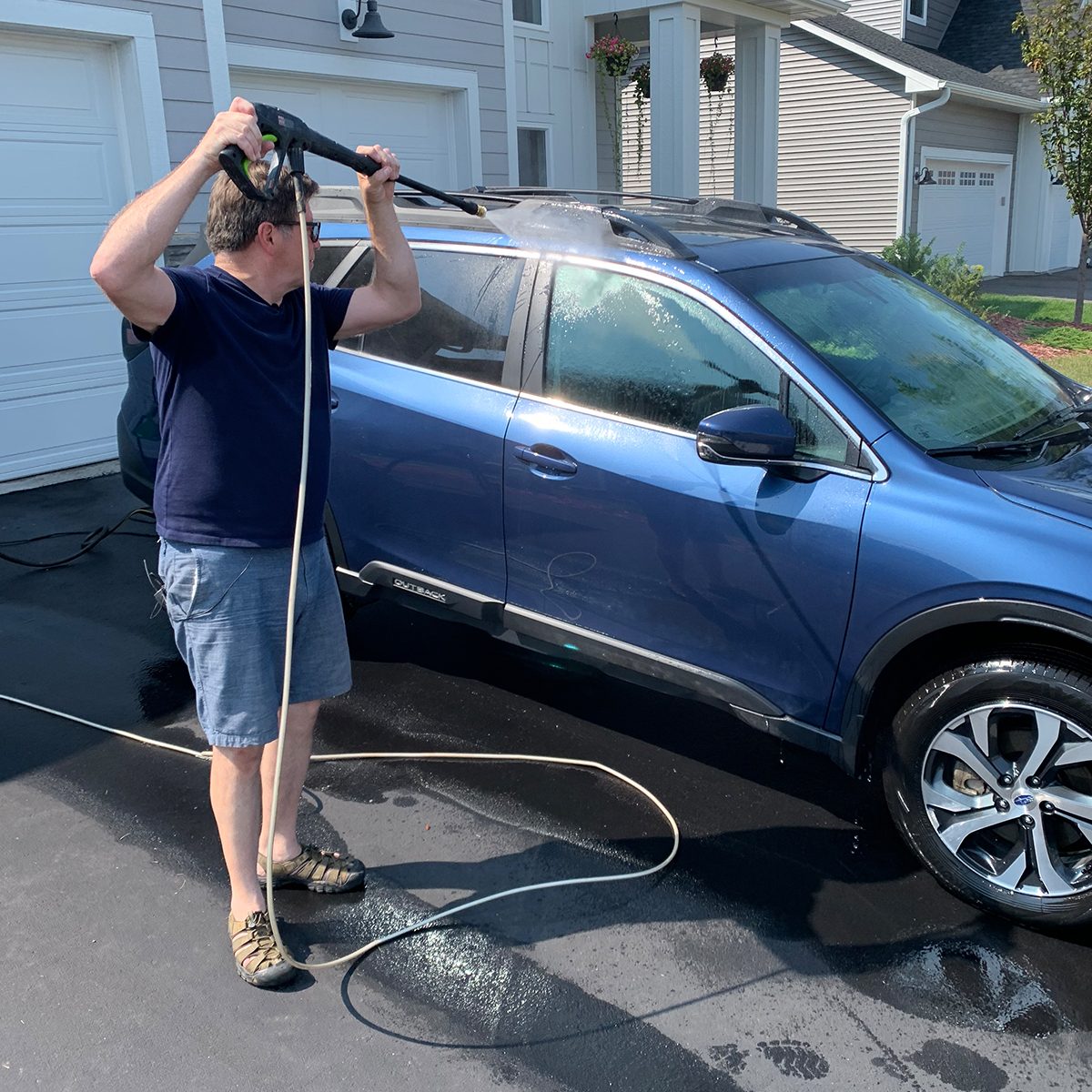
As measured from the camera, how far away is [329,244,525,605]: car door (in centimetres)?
375

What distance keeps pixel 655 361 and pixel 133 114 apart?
220 inches

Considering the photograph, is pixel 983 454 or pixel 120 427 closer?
pixel 983 454

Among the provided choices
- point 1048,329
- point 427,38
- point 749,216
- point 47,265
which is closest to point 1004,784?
point 749,216

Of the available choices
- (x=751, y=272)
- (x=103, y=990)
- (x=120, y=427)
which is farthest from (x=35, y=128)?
(x=103, y=990)

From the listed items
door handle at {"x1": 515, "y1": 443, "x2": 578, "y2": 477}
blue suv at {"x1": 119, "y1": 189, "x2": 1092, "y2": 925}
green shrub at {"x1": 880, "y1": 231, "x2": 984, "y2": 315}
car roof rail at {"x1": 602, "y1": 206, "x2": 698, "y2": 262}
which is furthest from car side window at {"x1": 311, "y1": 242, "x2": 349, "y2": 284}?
green shrub at {"x1": 880, "y1": 231, "x2": 984, "y2": 315}

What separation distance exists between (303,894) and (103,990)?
1.92 feet

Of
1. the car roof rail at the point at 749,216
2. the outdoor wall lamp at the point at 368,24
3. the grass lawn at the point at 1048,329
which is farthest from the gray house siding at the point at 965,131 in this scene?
the car roof rail at the point at 749,216

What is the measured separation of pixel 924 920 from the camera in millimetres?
3027

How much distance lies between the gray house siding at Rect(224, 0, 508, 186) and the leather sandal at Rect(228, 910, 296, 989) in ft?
22.6

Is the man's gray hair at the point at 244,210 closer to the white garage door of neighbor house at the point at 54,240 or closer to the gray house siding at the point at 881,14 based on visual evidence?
the white garage door of neighbor house at the point at 54,240

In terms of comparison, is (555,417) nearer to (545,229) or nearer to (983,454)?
(545,229)

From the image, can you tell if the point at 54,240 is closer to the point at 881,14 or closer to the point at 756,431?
the point at 756,431

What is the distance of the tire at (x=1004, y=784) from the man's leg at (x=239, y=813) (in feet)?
5.66

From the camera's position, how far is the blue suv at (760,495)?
2.87 m
